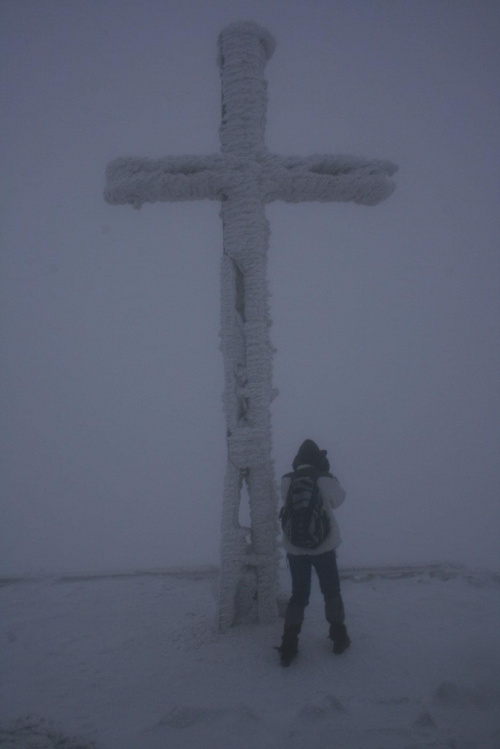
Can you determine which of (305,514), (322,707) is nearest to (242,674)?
(322,707)

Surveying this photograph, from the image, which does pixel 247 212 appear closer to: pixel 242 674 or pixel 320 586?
pixel 320 586

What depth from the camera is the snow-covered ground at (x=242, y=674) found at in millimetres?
2170

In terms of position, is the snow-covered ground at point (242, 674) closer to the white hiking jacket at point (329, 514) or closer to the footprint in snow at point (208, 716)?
the footprint in snow at point (208, 716)

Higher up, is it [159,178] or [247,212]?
[159,178]

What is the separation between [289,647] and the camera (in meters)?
2.87

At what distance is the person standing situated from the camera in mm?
2986

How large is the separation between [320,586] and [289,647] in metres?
0.43

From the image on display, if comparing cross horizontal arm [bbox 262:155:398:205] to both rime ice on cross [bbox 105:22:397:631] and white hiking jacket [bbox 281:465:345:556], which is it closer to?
rime ice on cross [bbox 105:22:397:631]

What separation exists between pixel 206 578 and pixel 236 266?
125 inches

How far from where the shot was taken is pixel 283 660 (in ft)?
9.23

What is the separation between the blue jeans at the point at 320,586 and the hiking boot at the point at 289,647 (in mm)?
56

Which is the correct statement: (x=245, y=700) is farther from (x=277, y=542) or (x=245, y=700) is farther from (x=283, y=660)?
(x=277, y=542)

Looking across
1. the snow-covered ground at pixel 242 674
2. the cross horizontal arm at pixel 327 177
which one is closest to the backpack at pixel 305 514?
the snow-covered ground at pixel 242 674

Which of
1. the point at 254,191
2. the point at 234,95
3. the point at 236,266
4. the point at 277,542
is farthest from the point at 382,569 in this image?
the point at 234,95
